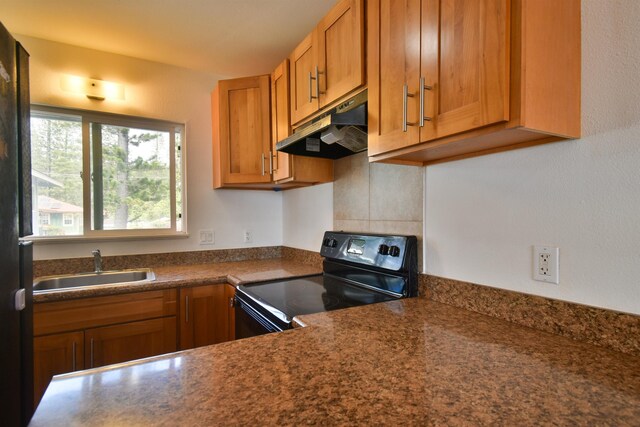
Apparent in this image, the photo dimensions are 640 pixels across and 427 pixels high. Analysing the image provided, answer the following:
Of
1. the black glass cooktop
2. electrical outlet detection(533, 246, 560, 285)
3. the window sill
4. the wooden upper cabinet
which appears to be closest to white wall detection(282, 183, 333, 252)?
the wooden upper cabinet

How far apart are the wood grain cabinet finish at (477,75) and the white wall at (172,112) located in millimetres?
1772

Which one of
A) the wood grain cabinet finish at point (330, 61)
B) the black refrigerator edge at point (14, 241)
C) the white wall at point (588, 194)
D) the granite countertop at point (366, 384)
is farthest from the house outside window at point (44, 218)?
the white wall at point (588, 194)

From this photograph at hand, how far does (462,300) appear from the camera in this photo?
126 cm

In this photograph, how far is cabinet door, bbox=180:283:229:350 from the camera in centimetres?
198

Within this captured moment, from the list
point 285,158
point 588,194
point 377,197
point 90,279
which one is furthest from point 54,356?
point 588,194

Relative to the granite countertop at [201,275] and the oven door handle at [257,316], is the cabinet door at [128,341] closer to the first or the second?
the granite countertop at [201,275]

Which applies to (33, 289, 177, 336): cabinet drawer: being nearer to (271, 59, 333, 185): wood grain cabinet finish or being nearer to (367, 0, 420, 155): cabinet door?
(271, 59, 333, 185): wood grain cabinet finish

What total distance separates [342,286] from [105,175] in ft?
6.04

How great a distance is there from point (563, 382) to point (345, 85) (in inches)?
49.8

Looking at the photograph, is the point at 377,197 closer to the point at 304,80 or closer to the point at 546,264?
the point at 304,80

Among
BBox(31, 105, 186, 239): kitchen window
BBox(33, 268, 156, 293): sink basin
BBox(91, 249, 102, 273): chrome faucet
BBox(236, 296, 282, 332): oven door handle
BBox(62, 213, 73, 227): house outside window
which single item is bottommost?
BBox(236, 296, 282, 332): oven door handle

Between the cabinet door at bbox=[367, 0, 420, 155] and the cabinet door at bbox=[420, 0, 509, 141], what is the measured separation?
0.15ft

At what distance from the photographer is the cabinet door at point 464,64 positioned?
2.68ft

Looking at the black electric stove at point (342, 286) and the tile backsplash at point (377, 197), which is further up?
the tile backsplash at point (377, 197)
